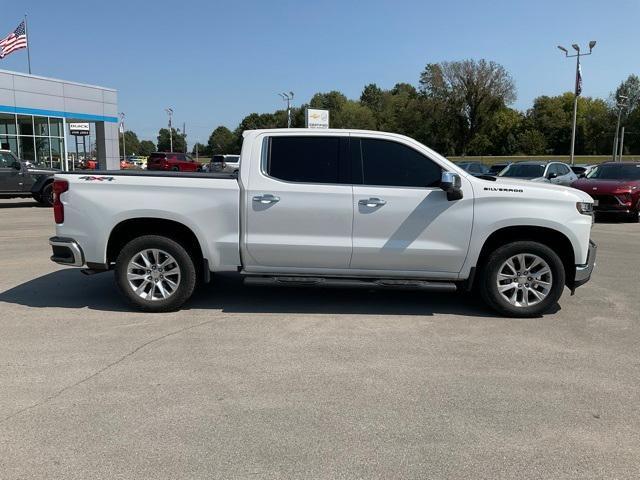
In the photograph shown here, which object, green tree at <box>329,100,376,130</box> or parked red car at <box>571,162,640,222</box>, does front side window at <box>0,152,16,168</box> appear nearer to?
parked red car at <box>571,162,640,222</box>

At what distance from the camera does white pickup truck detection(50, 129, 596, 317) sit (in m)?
5.72

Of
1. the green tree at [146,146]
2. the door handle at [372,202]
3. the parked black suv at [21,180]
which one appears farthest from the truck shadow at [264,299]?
the green tree at [146,146]

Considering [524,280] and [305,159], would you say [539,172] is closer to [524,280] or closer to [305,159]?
[524,280]

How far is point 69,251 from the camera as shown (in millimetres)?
5867

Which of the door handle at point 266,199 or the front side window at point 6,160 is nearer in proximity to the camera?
the door handle at point 266,199

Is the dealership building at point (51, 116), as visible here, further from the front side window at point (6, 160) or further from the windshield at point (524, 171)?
the windshield at point (524, 171)

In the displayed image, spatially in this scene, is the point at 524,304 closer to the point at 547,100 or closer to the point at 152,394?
the point at 152,394

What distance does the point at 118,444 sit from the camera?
3.29m

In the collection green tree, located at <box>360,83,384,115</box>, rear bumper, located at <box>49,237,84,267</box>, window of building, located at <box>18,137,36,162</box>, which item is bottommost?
rear bumper, located at <box>49,237,84,267</box>

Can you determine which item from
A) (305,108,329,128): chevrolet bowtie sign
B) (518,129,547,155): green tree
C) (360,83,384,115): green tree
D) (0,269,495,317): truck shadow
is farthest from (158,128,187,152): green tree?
(0,269,495,317): truck shadow

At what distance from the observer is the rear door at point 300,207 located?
225 inches

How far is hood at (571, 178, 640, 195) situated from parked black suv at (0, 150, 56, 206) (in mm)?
16557

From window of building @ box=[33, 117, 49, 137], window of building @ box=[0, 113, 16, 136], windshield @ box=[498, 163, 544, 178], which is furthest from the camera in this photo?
window of building @ box=[33, 117, 49, 137]

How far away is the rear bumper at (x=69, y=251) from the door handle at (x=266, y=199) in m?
1.98
